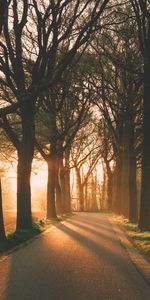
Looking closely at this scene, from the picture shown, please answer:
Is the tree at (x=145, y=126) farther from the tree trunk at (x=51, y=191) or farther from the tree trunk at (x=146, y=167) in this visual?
the tree trunk at (x=51, y=191)

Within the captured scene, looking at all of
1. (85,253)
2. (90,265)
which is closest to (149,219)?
(85,253)

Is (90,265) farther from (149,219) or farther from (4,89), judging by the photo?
(4,89)

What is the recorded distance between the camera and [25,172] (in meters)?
21.2

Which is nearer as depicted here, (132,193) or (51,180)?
(132,193)

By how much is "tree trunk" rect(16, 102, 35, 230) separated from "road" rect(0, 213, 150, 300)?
22.8 feet

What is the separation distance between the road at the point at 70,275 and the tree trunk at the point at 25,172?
6.96 m

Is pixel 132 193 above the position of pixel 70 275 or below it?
above

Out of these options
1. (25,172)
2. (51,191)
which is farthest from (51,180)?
(25,172)

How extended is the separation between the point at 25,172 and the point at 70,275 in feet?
39.8

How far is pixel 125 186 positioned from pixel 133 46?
12.9m

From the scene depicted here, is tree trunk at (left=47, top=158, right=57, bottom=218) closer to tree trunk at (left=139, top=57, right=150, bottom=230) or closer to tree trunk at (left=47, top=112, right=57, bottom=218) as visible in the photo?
tree trunk at (left=47, top=112, right=57, bottom=218)

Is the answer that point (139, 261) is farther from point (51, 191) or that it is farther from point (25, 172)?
point (51, 191)

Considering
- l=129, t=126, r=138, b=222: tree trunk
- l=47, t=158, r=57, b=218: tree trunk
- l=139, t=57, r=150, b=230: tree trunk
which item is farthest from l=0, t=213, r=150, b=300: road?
l=47, t=158, r=57, b=218: tree trunk

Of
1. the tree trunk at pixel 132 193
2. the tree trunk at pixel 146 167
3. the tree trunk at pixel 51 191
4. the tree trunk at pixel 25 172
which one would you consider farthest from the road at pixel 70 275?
the tree trunk at pixel 51 191
